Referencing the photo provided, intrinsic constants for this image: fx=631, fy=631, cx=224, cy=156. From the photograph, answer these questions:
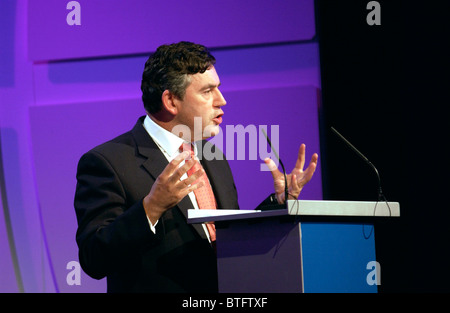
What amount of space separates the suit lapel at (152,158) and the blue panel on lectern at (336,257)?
53 centimetres

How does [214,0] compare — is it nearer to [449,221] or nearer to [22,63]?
[22,63]

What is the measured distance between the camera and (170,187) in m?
1.82

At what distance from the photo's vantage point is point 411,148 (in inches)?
123

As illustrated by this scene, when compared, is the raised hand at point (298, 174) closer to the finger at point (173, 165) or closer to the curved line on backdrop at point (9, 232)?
the finger at point (173, 165)

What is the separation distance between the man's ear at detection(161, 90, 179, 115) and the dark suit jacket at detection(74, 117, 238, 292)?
0.23 meters

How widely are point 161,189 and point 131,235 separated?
194 millimetres

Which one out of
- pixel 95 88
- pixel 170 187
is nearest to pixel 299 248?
pixel 170 187

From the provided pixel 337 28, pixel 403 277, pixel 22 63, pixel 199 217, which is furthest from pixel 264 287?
pixel 22 63

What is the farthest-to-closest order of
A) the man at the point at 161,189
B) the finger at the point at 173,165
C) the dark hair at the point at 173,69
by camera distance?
the dark hair at the point at 173,69, the man at the point at 161,189, the finger at the point at 173,165

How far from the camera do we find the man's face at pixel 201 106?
7.98 ft

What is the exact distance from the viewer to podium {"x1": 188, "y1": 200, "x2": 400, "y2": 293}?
1.68 metres

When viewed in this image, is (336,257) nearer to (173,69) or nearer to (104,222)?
(104,222)

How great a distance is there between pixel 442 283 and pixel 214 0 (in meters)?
1.86

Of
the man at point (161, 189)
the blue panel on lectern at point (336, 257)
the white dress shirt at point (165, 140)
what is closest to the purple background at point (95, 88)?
the man at point (161, 189)
